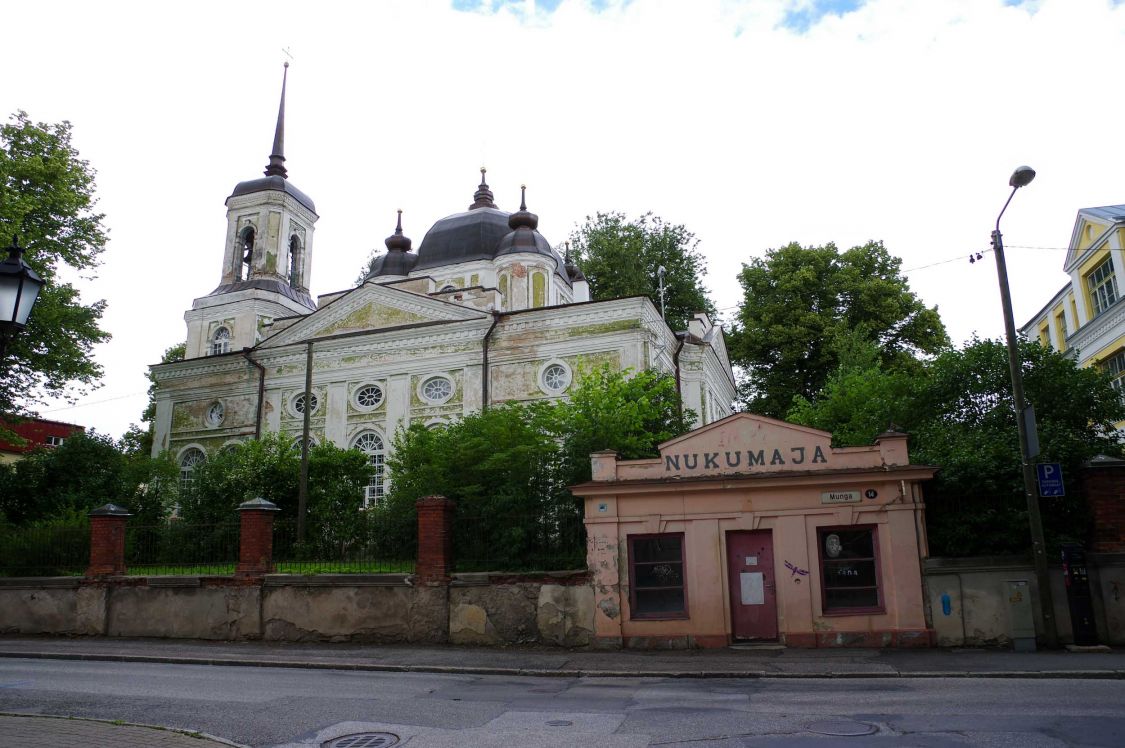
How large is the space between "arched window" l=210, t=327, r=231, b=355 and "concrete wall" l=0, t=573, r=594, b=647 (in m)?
20.3

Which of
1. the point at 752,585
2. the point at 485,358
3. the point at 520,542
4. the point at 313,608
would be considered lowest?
the point at 313,608

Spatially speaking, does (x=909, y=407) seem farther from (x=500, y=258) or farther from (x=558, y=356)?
(x=500, y=258)

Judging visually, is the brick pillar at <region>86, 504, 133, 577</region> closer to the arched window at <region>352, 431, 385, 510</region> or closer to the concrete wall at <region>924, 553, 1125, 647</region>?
the arched window at <region>352, 431, 385, 510</region>

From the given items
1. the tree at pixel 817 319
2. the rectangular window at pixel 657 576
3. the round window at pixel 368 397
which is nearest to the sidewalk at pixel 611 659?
the rectangular window at pixel 657 576

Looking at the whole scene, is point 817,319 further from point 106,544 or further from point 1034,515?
point 106,544

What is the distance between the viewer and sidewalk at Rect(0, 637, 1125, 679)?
11.5 metres

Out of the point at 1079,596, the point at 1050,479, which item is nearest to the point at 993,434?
the point at 1050,479

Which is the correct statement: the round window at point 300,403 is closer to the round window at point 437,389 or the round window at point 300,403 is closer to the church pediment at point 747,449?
the round window at point 437,389

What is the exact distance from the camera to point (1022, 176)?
12867 mm

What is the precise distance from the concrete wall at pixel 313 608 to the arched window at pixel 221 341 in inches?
798

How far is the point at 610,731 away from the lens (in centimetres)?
790

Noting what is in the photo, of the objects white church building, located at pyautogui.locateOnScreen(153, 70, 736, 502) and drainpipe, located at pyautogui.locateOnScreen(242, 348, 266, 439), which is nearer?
white church building, located at pyautogui.locateOnScreen(153, 70, 736, 502)

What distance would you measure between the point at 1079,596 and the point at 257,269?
34.1 m

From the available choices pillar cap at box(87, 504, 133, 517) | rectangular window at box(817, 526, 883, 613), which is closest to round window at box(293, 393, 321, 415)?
pillar cap at box(87, 504, 133, 517)
